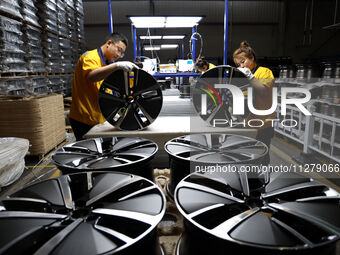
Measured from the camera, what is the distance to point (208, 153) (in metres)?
1.19

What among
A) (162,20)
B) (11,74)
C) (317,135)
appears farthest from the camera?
(11,74)

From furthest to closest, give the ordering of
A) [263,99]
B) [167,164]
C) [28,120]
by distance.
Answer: [28,120] < [263,99] < [167,164]

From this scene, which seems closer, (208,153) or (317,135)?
(208,153)

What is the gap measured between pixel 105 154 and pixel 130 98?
21.7 inches

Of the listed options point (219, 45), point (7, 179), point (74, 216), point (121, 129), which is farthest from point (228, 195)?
point (219, 45)

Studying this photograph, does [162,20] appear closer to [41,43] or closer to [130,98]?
[130,98]

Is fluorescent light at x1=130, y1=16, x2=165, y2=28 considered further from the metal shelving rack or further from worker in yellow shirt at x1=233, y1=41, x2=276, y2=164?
the metal shelving rack

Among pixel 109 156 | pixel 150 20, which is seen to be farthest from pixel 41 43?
pixel 109 156

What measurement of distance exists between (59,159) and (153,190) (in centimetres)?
52

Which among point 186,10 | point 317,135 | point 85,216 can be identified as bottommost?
point 317,135

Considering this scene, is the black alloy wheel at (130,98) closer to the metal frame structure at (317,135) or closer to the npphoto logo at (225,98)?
the npphoto logo at (225,98)

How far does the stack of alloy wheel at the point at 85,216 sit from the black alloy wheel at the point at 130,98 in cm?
74

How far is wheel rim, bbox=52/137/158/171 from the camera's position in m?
1.05

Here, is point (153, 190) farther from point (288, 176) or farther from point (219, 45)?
point (219, 45)
